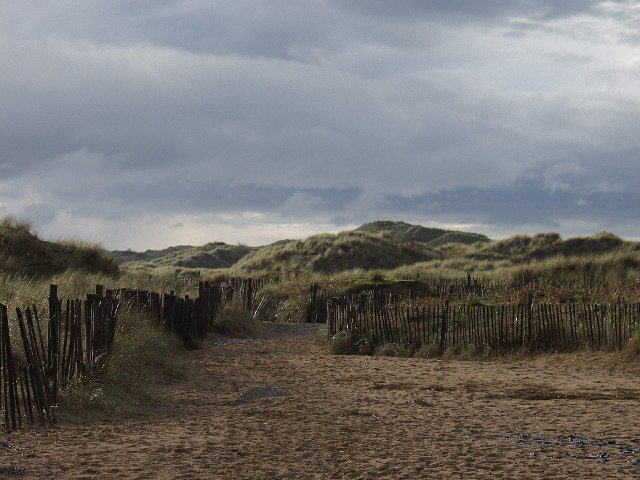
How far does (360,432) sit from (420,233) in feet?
187

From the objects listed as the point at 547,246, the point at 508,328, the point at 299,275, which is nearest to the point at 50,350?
the point at 508,328

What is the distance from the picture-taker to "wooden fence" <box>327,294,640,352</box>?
39.1ft

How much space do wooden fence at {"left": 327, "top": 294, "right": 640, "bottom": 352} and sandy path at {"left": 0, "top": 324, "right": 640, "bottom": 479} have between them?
144 centimetres

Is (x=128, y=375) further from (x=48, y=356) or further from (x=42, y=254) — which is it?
(x=42, y=254)

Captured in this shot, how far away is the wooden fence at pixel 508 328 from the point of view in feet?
39.1

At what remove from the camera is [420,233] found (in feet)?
207

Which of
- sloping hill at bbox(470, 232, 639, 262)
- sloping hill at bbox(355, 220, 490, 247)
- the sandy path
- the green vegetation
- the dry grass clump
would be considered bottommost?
the sandy path

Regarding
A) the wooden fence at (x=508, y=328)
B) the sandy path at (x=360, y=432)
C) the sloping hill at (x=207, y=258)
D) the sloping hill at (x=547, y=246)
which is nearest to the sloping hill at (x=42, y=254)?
the wooden fence at (x=508, y=328)

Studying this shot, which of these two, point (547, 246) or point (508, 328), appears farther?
point (547, 246)

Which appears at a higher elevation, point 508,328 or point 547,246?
point 547,246

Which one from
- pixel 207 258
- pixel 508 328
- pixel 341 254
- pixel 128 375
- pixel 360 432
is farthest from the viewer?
pixel 207 258

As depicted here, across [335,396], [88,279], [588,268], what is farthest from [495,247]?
Result: [335,396]

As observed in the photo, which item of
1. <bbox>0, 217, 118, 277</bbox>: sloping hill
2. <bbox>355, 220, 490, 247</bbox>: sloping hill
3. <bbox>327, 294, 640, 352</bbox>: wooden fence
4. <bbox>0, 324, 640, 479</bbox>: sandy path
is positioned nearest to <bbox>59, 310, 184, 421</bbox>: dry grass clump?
<bbox>0, 324, 640, 479</bbox>: sandy path

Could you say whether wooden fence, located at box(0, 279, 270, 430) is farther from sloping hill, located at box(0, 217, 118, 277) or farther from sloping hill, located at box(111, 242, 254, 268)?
sloping hill, located at box(111, 242, 254, 268)
